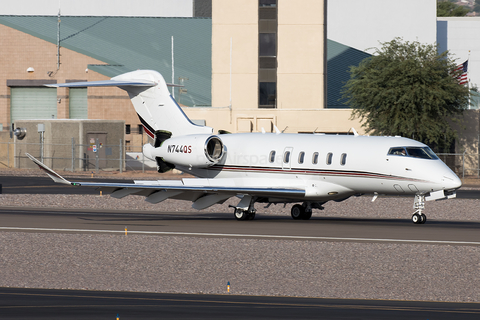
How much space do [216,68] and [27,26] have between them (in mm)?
22367

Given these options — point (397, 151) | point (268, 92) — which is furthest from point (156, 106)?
point (268, 92)

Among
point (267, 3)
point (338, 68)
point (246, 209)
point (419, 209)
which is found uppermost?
point (267, 3)

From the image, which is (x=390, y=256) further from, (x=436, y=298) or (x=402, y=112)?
(x=402, y=112)

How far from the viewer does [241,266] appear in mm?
14914

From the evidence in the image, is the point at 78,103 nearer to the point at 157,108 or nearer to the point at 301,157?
the point at 157,108

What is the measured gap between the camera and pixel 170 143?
2655 centimetres

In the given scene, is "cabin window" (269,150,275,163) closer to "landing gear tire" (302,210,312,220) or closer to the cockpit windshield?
"landing gear tire" (302,210,312,220)

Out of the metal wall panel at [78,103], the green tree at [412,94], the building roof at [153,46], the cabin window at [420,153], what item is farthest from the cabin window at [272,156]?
the metal wall panel at [78,103]

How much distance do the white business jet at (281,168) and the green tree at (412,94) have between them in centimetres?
2132

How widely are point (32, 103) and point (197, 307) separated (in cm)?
5804

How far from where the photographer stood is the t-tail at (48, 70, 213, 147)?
27984 mm

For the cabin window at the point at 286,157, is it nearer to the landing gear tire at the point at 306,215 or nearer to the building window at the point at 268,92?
the landing gear tire at the point at 306,215

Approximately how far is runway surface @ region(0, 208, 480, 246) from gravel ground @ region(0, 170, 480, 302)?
1.47 meters

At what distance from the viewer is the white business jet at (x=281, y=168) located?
2259cm
